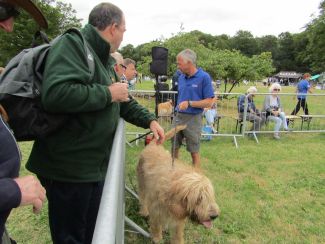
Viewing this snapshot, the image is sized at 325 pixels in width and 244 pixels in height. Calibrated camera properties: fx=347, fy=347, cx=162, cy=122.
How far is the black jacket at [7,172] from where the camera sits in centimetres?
129

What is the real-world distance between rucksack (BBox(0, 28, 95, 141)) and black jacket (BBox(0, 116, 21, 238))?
1.89ft

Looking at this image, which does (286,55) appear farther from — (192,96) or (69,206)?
(69,206)

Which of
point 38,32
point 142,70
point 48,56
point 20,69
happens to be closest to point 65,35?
point 48,56

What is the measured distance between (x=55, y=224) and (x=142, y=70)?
85.4 ft

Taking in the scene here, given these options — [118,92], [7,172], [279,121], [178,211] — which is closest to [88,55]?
[118,92]

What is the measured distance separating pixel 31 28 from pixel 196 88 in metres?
23.3

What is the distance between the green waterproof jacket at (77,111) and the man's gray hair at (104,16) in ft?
0.28

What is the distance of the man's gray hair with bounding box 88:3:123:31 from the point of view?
2404 mm

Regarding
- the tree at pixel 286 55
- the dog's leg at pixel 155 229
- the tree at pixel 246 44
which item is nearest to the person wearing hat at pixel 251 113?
the dog's leg at pixel 155 229

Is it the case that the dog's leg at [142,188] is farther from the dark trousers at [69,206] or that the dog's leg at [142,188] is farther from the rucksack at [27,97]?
the rucksack at [27,97]

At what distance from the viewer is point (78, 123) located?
7.41 feet

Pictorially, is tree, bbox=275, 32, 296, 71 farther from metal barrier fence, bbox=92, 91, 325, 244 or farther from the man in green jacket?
the man in green jacket

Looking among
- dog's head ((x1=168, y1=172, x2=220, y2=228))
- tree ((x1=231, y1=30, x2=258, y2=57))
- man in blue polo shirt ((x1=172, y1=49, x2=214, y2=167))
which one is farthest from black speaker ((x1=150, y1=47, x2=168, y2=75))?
tree ((x1=231, y1=30, x2=258, y2=57))

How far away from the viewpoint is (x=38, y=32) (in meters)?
2.51
